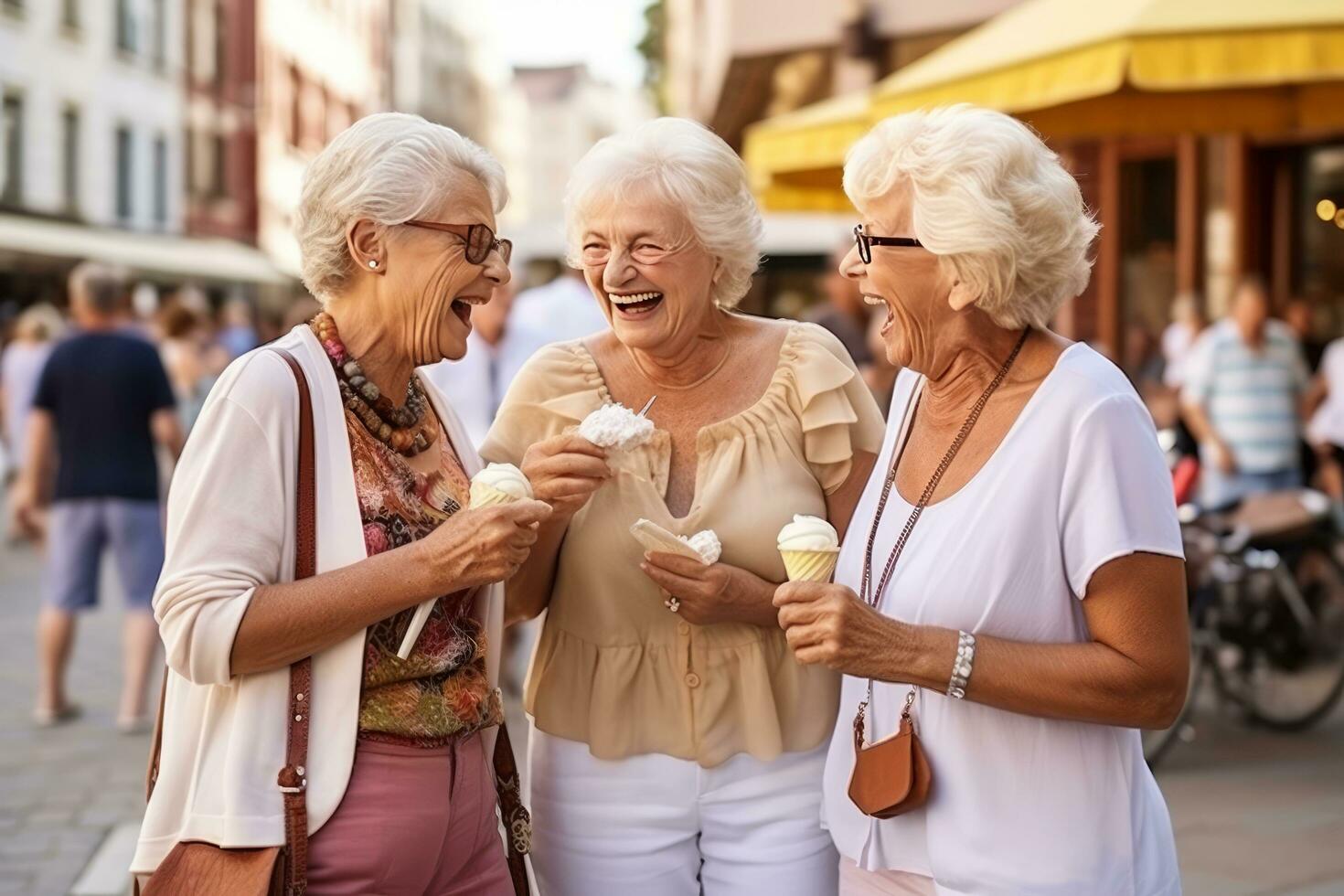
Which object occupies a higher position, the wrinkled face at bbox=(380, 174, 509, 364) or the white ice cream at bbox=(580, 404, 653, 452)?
the wrinkled face at bbox=(380, 174, 509, 364)

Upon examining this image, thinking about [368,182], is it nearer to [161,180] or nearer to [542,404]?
[542,404]

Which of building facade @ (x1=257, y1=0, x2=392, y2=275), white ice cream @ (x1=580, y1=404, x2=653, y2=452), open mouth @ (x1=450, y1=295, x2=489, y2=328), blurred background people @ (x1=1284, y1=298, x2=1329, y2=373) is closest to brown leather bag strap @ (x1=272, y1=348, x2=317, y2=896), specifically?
open mouth @ (x1=450, y1=295, x2=489, y2=328)

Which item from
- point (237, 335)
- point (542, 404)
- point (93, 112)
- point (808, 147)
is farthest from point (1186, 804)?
point (93, 112)

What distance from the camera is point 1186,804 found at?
21.1 ft

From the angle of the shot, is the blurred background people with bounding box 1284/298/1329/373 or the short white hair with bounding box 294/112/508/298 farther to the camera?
the blurred background people with bounding box 1284/298/1329/373

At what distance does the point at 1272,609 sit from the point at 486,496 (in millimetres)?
5778

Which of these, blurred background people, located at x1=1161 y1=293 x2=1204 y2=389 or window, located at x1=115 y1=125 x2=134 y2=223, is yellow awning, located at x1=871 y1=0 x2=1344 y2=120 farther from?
window, located at x1=115 y1=125 x2=134 y2=223

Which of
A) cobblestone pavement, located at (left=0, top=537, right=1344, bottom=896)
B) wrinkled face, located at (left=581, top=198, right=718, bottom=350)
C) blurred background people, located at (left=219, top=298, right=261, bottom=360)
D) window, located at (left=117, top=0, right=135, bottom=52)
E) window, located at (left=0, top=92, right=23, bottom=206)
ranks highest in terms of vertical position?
window, located at (left=117, top=0, right=135, bottom=52)

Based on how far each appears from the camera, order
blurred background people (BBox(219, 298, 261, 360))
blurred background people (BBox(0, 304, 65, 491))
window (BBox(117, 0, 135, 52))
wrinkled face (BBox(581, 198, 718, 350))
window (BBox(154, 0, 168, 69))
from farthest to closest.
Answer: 1. window (BBox(154, 0, 168, 69))
2. window (BBox(117, 0, 135, 52))
3. blurred background people (BBox(219, 298, 261, 360))
4. blurred background people (BBox(0, 304, 65, 491))
5. wrinkled face (BBox(581, 198, 718, 350))

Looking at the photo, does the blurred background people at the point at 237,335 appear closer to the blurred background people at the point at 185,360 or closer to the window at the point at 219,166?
the blurred background people at the point at 185,360

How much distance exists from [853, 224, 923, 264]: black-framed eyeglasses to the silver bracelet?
2.12ft

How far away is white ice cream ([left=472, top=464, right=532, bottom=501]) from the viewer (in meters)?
2.73

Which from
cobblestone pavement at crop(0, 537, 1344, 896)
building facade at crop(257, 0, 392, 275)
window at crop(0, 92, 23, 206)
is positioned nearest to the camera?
cobblestone pavement at crop(0, 537, 1344, 896)

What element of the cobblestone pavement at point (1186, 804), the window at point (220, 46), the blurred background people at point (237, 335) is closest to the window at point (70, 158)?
the window at point (220, 46)
